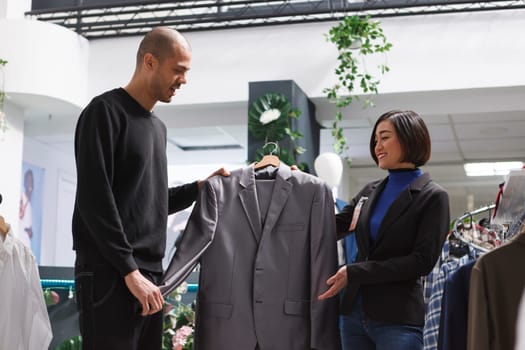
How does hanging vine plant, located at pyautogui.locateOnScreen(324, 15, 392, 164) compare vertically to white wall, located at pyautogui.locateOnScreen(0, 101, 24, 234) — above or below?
above

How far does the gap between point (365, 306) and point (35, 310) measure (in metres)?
1.36

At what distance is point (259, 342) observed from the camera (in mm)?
2639

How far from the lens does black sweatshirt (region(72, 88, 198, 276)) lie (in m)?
2.29

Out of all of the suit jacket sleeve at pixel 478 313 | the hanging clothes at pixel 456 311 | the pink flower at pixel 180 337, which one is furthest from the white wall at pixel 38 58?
the suit jacket sleeve at pixel 478 313

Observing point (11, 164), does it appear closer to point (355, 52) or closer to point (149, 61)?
point (355, 52)

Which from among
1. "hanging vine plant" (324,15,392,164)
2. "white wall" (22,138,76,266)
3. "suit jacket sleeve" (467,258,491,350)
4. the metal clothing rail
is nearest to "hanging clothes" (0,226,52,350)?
the metal clothing rail

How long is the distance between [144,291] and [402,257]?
0.88 meters

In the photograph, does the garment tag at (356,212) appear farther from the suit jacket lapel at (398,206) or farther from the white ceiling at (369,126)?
the white ceiling at (369,126)

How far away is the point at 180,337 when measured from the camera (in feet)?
14.4

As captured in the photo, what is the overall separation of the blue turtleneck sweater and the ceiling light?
878 centimetres

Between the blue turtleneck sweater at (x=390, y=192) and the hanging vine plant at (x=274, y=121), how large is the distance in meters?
4.05

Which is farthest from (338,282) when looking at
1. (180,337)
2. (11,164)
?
(11,164)

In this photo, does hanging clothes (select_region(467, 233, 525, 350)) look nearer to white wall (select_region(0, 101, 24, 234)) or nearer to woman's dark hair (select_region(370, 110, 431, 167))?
woman's dark hair (select_region(370, 110, 431, 167))

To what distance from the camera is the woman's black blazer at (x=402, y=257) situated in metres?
2.52
